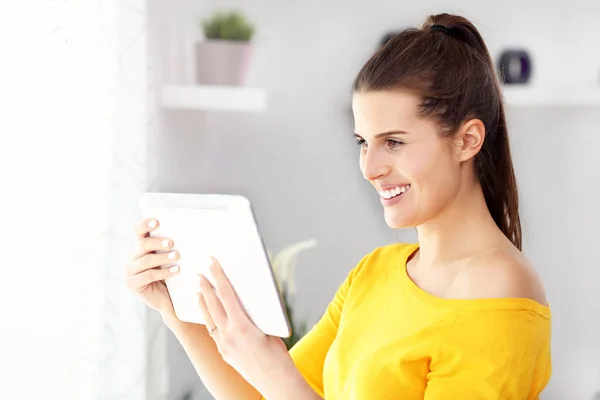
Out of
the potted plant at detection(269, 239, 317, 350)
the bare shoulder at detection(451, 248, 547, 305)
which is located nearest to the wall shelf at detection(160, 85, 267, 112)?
the potted plant at detection(269, 239, 317, 350)

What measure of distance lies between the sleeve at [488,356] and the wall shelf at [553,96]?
1.12m

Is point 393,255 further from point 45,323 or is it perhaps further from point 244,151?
point 244,151

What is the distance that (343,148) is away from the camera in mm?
2178

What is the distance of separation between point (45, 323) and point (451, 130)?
807 mm

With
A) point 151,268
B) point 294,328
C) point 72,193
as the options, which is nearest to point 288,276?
point 294,328

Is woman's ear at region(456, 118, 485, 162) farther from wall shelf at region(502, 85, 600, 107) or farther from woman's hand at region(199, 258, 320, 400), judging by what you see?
wall shelf at region(502, 85, 600, 107)

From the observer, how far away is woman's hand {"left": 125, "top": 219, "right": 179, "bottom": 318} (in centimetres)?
103

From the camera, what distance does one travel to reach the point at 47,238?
138 cm

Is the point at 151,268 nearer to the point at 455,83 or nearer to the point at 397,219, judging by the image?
the point at 397,219

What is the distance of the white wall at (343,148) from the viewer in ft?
6.81

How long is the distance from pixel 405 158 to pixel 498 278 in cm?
18

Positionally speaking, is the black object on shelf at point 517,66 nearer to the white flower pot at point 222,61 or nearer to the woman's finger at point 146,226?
the white flower pot at point 222,61

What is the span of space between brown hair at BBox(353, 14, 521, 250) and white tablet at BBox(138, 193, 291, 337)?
0.25 metres

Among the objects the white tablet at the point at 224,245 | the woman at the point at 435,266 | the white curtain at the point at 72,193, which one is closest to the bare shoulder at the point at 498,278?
the woman at the point at 435,266
